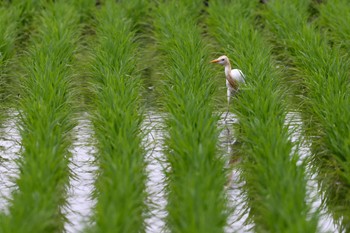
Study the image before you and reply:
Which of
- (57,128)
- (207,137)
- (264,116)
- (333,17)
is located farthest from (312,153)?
(333,17)

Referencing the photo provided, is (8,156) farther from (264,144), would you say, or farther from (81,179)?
(264,144)

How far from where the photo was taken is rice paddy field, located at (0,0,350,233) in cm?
550

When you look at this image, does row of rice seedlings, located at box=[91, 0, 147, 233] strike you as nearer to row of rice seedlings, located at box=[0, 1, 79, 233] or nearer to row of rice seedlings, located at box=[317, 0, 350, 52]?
row of rice seedlings, located at box=[0, 1, 79, 233]

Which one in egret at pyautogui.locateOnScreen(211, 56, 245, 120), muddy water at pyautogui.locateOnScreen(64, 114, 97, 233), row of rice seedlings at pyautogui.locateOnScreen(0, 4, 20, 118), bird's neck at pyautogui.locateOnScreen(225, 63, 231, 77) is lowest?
muddy water at pyautogui.locateOnScreen(64, 114, 97, 233)

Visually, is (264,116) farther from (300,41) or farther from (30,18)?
(30,18)

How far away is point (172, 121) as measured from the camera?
678 centimetres

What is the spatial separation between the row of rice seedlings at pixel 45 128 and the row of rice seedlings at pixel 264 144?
3.43 ft

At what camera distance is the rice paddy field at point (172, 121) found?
5.50m

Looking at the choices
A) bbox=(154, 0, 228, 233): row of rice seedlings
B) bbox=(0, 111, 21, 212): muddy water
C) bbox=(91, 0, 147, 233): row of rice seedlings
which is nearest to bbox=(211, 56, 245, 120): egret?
bbox=(154, 0, 228, 233): row of rice seedlings

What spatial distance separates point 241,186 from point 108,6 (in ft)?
14.5

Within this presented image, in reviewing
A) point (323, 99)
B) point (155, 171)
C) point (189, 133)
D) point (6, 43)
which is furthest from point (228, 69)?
point (6, 43)

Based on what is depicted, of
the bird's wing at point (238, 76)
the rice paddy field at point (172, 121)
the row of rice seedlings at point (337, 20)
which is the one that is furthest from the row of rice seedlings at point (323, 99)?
the bird's wing at point (238, 76)

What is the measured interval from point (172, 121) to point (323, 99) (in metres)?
1.02

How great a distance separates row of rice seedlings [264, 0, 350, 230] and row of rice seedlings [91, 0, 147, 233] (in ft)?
3.56
